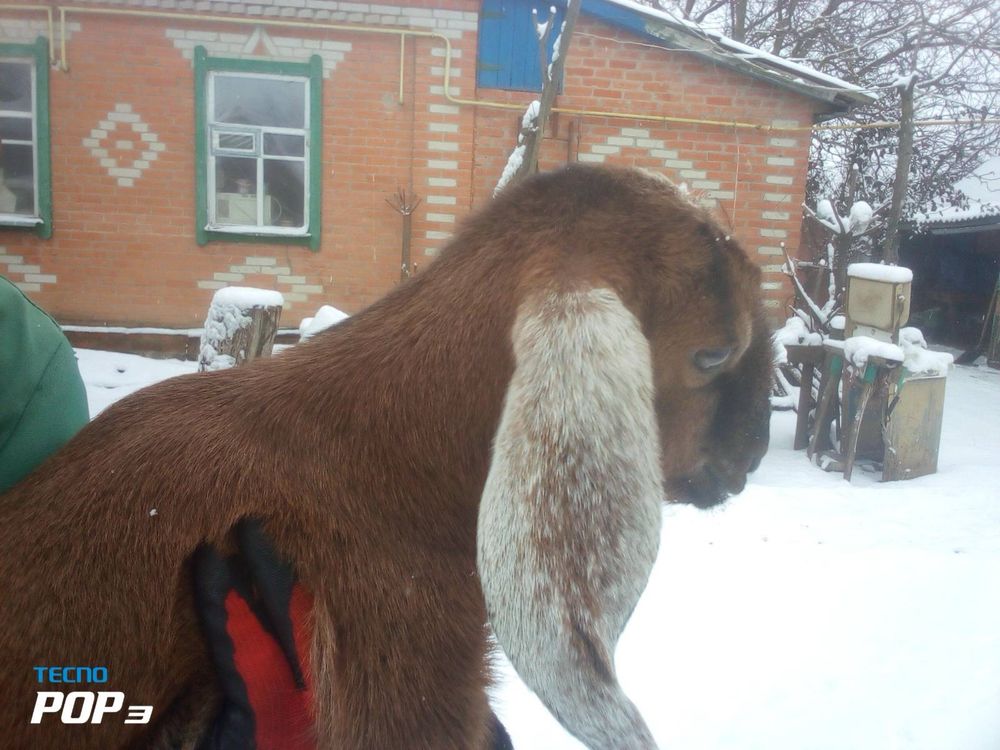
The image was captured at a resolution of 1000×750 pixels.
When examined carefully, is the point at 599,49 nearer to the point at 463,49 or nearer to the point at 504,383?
the point at 463,49

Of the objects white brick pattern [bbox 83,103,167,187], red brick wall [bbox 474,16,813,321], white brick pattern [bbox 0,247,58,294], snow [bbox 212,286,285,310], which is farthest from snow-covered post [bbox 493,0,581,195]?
white brick pattern [bbox 0,247,58,294]

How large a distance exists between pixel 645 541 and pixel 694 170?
7.37 m

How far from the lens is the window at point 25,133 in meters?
7.82

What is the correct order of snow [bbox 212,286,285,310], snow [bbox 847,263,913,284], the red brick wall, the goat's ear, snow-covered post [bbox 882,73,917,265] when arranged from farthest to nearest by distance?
the red brick wall < snow-covered post [bbox 882,73,917,265] < snow [bbox 847,263,913,284] < snow [bbox 212,286,285,310] < the goat's ear

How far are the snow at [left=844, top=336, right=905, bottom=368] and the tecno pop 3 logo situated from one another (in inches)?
242

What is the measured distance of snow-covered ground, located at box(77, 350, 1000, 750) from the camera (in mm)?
3096

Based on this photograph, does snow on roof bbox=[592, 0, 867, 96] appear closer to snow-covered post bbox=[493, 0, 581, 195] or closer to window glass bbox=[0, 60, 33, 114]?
snow-covered post bbox=[493, 0, 581, 195]

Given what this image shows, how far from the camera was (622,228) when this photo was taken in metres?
1.46

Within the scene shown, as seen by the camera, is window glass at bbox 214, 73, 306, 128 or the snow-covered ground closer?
the snow-covered ground

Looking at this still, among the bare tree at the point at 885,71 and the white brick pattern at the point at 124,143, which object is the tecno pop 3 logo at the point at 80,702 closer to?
the white brick pattern at the point at 124,143

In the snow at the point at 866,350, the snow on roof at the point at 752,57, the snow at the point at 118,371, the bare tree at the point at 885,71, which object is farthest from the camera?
the bare tree at the point at 885,71

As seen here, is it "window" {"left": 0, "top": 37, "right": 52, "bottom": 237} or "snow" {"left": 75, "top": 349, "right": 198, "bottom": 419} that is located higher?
"window" {"left": 0, "top": 37, "right": 52, "bottom": 237}

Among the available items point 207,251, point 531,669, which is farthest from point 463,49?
point 531,669

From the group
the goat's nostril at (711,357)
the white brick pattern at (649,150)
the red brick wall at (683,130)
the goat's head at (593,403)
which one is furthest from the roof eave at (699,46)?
the goat's nostril at (711,357)
